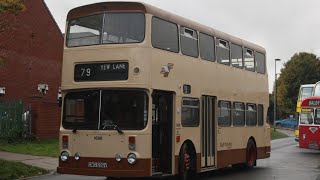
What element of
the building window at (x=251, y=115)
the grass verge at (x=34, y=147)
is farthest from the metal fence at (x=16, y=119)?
the building window at (x=251, y=115)

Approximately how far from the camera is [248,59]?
61.4 feet

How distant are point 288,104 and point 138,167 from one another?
6847 cm

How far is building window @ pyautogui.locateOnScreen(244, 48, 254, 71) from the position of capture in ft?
60.6

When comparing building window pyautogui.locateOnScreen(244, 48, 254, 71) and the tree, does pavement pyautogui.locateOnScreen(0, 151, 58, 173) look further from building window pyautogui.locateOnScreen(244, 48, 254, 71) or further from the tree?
the tree

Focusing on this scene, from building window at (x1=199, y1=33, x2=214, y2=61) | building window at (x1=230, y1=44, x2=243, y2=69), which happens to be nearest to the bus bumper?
building window at (x1=199, y1=33, x2=214, y2=61)

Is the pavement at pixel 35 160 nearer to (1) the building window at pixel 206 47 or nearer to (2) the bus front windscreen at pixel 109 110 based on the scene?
(2) the bus front windscreen at pixel 109 110

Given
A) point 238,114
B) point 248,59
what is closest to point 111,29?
point 238,114

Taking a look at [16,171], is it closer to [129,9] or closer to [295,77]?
→ [129,9]

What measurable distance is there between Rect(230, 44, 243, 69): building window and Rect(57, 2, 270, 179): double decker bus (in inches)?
82.4

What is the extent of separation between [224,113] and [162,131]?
3.65m

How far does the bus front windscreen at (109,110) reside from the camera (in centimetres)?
1252

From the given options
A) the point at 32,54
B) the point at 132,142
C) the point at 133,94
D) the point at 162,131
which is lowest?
the point at 132,142

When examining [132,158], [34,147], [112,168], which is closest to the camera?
[132,158]

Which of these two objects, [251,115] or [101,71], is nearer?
[101,71]
